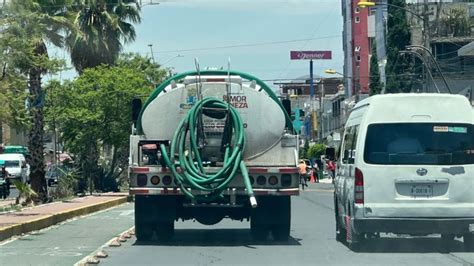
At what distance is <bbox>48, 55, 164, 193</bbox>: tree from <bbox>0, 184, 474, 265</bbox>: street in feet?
60.6

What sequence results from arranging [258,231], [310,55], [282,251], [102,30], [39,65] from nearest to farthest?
[282,251]
[258,231]
[39,65]
[102,30]
[310,55]

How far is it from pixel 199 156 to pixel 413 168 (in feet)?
12.9

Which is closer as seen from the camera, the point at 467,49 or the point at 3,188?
the point at 3,188

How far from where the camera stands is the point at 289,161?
16531mm

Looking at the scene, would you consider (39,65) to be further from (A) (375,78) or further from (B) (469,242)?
(A) (375,78)

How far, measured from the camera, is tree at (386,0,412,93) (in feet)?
193

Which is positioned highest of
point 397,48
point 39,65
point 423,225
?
point 397,48

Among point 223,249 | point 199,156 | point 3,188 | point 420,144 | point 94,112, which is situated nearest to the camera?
point 420,144

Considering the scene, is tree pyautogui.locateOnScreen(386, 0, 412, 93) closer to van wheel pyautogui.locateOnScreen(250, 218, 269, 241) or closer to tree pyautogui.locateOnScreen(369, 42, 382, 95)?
tree pyautogui.locateOnScreen(369, 42, 382, 95)

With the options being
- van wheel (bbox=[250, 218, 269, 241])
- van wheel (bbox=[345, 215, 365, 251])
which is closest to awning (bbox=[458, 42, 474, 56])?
van wheel (bbox=[250, 218, 269, 241])

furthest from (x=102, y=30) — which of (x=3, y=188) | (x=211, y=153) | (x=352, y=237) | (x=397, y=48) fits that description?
(x=352, y=237)

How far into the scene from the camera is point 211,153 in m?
16.5

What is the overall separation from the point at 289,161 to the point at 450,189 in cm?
328

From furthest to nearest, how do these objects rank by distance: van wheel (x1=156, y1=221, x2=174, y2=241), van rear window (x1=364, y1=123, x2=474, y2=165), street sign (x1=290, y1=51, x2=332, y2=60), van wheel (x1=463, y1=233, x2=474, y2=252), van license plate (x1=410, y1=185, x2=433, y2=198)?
street sign (x1=290, y1=51, x2=332, y2=60) < van wheel (x1=156, y1=221, x2=174, y2=241) < van wheel (x1=463, y1=233, x2=474, y2=252) < van rear window (x1=364, y1=123, x2=474, y2=165) < van license plate (x1=410, y1=185, x2=433, y2=198)
